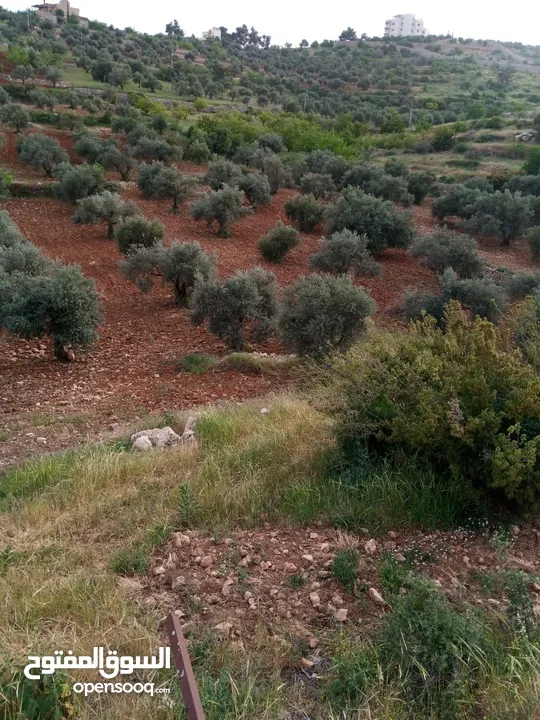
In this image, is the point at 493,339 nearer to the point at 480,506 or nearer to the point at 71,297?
the point at 480,506

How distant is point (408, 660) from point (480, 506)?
5.31 feet

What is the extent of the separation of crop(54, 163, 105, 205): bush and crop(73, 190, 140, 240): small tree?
2.09 meters

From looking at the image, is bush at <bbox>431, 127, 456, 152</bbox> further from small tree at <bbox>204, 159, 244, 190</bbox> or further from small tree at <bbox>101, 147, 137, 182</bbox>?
small tree at <bbox>101, 147, 137, 182</bbox>

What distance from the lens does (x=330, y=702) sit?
2561mm

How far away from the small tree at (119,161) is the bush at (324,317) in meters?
20.2

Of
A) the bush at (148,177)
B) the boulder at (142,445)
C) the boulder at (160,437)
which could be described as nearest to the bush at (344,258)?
the bush at (148,177)

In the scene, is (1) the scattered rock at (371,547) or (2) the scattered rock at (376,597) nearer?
(2) the scattered rock at (376,597)

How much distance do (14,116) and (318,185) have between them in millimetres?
18043

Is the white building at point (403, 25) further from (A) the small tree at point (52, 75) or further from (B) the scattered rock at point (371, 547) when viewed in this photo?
(B) the scattered rock at point (371, 547)

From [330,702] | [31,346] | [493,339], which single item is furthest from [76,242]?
[330,702]

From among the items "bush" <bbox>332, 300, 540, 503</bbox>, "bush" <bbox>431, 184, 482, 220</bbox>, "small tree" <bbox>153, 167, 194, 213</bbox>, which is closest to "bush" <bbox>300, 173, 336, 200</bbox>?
"bush" <bbox>431, 184, 482, 220</bbox>

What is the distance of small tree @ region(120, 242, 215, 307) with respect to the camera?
45.5ft

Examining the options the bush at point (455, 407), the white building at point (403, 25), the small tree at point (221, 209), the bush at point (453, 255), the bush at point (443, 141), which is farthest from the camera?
the white building at point (403, 25)

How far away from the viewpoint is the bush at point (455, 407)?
149 inches
